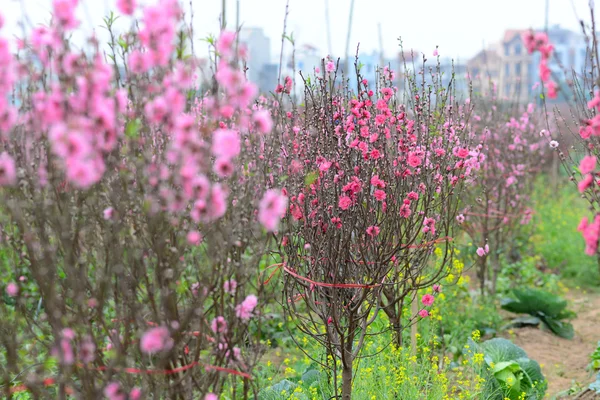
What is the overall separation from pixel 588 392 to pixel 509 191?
3.26 m

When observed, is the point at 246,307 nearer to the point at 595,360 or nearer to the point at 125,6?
the point at 125,6

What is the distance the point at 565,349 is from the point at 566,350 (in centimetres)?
2

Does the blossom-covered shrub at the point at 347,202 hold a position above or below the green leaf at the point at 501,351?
above

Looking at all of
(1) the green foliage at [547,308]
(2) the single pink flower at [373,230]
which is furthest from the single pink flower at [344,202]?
(1) the green foliage at [547,308]

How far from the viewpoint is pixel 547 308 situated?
5.95 m

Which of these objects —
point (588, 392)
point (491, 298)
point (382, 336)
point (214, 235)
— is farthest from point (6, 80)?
point (491, 298)

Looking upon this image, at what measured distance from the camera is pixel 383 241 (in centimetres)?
316

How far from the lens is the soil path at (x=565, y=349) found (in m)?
4.96

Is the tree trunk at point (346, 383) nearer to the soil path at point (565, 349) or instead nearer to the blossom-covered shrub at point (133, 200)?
the blossom-covered shrub at point (133, 200)

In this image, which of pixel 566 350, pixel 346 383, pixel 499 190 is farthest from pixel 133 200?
pixel 499 190

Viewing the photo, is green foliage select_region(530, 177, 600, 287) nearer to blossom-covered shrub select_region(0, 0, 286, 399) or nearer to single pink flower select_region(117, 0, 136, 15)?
blossom-covered shrub select_region(0, 0, 286, 399)

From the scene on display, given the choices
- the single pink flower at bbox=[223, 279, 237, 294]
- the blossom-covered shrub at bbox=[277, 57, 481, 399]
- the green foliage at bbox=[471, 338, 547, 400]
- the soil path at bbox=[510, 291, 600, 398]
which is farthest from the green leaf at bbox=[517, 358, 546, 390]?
the single pink flower at bbox=[223, 279, 237, 294]

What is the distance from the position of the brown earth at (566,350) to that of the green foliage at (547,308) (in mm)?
84

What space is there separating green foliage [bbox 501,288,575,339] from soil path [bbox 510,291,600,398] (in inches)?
3.3
